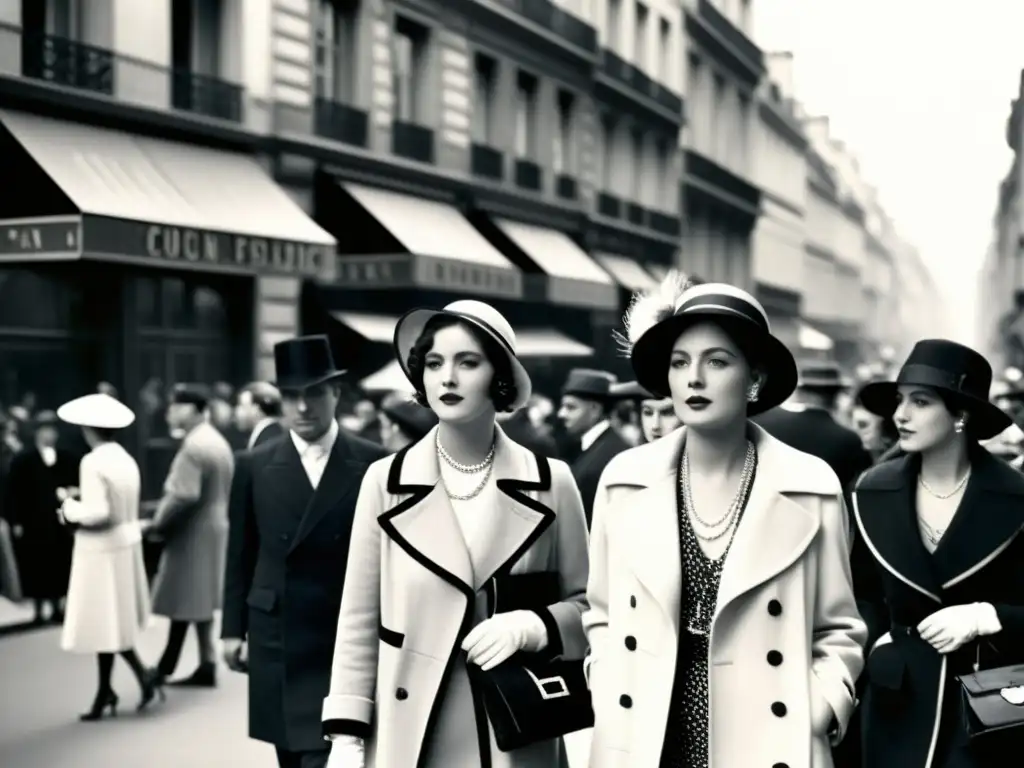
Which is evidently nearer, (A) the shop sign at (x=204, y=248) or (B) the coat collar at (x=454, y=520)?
(B) the coat collar at (x=454, y=520)

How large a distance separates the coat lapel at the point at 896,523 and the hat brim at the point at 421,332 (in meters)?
1.26

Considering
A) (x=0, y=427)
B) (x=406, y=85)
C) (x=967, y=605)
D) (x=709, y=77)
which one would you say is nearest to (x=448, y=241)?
(x=406, y=85)

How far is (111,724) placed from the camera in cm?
768

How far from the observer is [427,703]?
3.37 meters

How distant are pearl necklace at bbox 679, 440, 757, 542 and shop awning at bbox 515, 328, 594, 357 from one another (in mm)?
13501

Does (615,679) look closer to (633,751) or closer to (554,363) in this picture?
(633,751)

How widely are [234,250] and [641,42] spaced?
10.7m

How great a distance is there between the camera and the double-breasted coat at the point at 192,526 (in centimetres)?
857

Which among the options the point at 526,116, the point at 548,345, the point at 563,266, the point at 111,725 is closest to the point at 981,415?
the point at 111,725

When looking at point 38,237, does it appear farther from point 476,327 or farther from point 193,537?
point 476,327

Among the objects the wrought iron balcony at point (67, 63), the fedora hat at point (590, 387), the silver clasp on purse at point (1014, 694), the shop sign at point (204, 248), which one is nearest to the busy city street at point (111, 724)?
the fedora hat at point (590, 387)

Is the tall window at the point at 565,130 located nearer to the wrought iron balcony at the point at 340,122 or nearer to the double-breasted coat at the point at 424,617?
the wrought iron balcony at the point at 340,122

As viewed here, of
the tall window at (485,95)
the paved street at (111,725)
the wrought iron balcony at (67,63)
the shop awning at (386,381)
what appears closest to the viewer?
the paved street at (111,725)

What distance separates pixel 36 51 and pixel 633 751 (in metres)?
9.80
